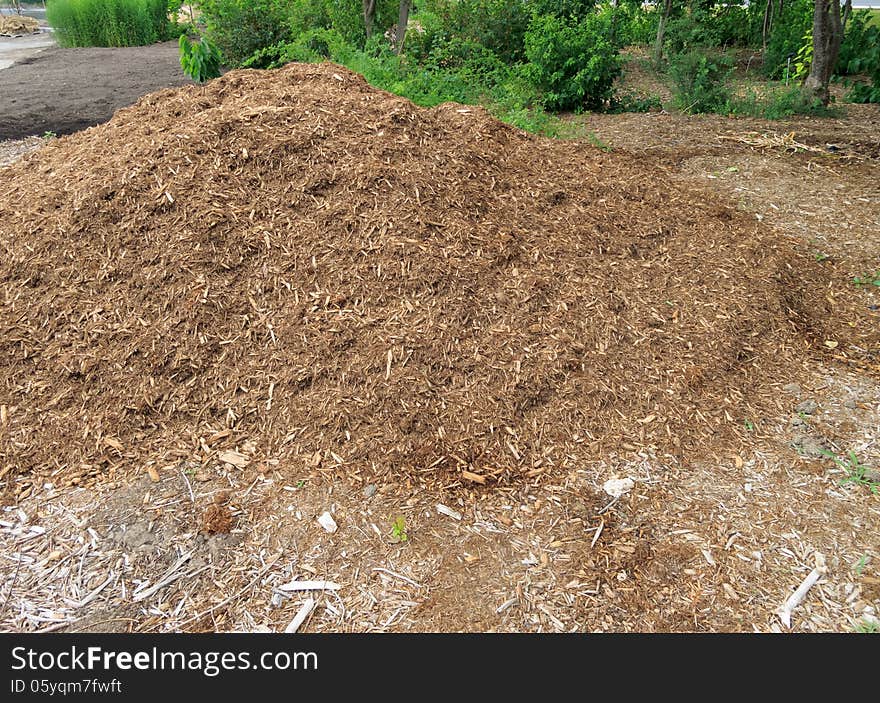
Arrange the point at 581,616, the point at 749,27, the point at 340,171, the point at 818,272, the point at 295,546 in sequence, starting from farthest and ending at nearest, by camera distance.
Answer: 1. the point at 749,27
2. the point at 818,272
3. the point at 340,171
4. the point at 295,546
5. the point at 581,616

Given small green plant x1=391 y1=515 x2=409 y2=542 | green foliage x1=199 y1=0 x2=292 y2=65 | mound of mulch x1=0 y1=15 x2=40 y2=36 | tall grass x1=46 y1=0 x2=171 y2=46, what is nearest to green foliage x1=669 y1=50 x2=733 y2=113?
green foliage x1=199 y1=0 x2=292 y2=65

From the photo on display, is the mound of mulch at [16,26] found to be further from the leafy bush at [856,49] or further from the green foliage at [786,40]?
the leafy bush at [856,49]

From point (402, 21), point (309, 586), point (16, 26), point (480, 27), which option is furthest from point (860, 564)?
point (16, 26)

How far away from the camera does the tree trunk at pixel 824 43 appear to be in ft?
25.6

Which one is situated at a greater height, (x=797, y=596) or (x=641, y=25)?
(x=641, y=25)

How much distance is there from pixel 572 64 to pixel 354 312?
675 centimetres

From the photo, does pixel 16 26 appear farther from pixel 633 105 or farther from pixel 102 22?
pixel 633 105

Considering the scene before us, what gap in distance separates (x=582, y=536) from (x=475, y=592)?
1.64 feet

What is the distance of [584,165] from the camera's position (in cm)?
452

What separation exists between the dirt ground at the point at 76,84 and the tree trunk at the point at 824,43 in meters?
8.91

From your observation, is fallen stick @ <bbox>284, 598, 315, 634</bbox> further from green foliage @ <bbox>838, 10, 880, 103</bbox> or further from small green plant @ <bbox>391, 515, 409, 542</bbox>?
green foliage @ <bbox>838, 10, 880, 103</bbox>

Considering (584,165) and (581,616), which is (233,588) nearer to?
(581,616)

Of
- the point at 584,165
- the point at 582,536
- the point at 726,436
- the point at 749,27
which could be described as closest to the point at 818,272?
the point at 584,165

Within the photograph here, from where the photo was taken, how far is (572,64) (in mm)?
8352
